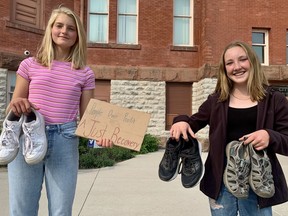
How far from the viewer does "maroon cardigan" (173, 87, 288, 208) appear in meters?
2.15

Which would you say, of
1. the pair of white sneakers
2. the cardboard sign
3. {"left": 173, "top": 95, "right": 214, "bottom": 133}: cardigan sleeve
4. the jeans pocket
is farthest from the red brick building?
the pair of white sneakers

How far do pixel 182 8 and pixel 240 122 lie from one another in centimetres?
1325

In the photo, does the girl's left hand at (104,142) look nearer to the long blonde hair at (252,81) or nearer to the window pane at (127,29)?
the long blonde hair at (252,81)

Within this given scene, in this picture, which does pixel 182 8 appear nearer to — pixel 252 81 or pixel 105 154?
pixel 105 154

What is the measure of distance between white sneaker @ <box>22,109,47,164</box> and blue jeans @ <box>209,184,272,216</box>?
48.4 inches

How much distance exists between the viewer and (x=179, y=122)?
2.32 metres

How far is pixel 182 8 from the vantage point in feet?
48.3

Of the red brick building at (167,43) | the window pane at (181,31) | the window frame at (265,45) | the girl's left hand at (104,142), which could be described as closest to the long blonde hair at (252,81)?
the girl's left hand at (104,142)

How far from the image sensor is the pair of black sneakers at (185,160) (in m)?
2.26

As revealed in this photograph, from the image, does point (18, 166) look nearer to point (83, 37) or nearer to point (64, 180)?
point (64, 180)

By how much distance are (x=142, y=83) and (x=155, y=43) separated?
73.0 inches

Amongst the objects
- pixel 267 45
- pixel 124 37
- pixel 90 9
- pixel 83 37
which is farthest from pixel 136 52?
pixel 83 37

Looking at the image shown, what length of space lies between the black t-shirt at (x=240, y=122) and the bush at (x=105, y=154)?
6.70 meters

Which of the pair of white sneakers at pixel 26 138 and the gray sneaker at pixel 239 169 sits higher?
the pair of white sneakers at pixel 26 138
